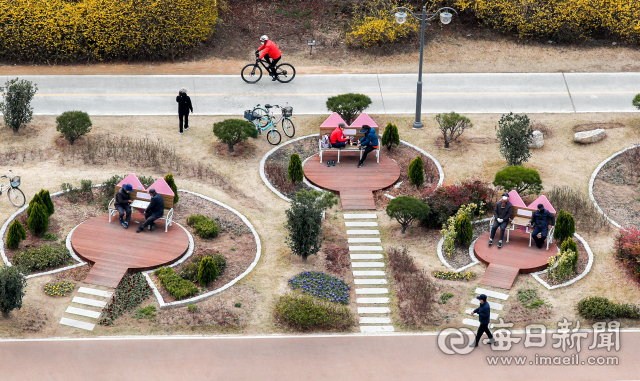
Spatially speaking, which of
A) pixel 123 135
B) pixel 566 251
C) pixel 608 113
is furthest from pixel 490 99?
pixel 123 135

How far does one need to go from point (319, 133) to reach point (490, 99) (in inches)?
283

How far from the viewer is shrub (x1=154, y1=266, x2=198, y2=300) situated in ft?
68.3

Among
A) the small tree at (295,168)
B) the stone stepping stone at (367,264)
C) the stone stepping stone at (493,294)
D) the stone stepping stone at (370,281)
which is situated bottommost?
the stone stepping stone at (370,281)

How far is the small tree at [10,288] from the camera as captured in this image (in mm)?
18969

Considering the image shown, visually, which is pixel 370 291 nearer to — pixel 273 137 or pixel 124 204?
pixel 124 204

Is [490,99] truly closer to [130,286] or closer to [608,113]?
[608,113]

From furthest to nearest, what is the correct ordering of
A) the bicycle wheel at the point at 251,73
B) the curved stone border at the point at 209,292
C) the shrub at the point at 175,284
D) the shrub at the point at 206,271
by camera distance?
the bicycle wheel at the point at 251,73 < the shrub at the point at 206,271 < the shrub at the point at 175,284 < the curved stone border at the point at 209,292

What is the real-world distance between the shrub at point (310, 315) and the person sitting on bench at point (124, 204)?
5305 mm

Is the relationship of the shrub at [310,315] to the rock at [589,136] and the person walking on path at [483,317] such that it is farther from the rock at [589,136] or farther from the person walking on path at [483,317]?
the rock at [589,136]

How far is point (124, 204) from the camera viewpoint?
23.4 m

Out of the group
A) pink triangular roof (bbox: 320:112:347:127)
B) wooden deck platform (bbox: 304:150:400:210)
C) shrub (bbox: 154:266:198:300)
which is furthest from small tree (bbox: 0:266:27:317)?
pink triangular roof (bbox: 320:112:347:127)

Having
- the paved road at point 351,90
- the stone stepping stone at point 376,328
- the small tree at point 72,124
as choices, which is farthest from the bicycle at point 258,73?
the stone stepping stone at point 376,328

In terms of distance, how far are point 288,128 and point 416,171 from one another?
5.32m

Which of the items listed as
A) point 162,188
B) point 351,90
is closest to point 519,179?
point 351,90
